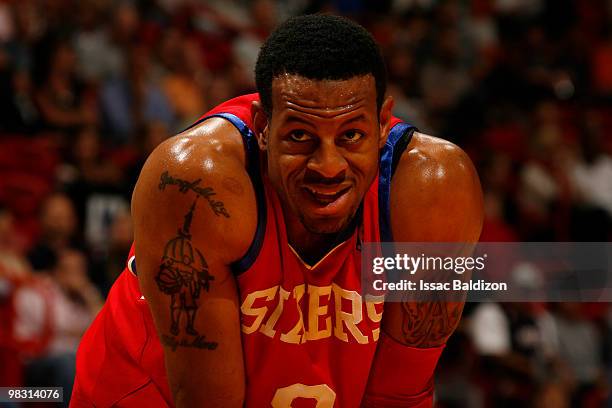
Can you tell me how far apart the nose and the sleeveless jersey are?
0.22 m

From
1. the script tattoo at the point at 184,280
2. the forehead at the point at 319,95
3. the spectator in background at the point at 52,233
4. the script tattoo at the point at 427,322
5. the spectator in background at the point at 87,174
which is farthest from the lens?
the spectator in background at the point at 87,174

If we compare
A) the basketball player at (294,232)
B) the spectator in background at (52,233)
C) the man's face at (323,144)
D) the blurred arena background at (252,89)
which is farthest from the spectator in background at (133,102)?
the man's face at (323,144)

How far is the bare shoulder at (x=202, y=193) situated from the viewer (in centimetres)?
214

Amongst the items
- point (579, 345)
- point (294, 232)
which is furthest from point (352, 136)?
point (579, 345)

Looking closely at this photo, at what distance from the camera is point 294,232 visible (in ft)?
7.61

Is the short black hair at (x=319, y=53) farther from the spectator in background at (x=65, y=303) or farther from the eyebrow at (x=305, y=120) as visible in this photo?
the spectator in background at (x=65, y=303)

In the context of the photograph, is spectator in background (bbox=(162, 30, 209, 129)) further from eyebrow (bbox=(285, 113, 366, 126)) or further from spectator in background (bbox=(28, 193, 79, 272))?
eyebrow (bbox=(285, 113, 366, 126))

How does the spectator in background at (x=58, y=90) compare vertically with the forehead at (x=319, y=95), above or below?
below

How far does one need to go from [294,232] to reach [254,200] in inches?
6.1

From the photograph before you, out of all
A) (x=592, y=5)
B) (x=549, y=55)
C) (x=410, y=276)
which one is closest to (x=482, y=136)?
(x=549, y=55)

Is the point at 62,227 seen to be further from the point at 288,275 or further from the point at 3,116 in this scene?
the point at 288,275

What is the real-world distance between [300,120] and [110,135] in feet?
14.9

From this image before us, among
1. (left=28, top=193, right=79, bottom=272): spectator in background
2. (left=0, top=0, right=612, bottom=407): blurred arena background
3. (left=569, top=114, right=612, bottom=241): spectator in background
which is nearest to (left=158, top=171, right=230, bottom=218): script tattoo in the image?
(left=0, top=0, right=612, bottom=407): blurred arena background

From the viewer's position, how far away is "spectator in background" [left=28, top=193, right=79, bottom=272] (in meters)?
5.11
